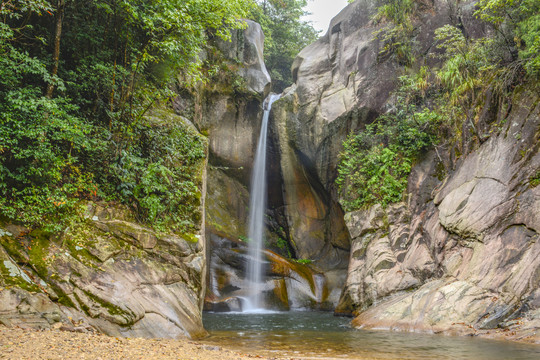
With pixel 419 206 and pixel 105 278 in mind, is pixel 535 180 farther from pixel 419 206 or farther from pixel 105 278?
pixel 105 278

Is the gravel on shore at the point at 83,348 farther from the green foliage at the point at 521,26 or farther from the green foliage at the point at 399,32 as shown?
the green foliage at the point at 399,32

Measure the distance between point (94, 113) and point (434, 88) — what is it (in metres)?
12.4

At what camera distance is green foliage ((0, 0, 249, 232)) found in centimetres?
702

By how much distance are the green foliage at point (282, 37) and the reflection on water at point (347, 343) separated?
65.0 feet

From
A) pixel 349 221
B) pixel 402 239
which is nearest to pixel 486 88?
pixel 402 239

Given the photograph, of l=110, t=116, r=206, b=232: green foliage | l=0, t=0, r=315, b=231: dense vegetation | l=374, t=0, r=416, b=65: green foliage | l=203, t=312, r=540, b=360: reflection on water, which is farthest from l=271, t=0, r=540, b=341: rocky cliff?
l=0, t=0, r=315, b=231: dense vegetation

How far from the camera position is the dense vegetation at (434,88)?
11188mm

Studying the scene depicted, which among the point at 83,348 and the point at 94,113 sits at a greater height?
the point at 94,113

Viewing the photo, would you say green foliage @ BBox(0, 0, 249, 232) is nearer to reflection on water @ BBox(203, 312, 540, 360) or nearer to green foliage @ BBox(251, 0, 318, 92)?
reflection on water @ BBox(203, 312, 540, 360)

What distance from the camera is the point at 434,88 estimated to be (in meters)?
15.1

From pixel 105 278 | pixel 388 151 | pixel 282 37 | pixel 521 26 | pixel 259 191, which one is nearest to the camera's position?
pixel 105 278

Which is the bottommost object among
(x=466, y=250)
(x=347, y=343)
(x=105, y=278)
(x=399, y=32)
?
(x=347, y=343)

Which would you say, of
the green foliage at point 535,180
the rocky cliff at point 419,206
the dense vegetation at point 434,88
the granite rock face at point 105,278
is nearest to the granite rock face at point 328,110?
the rocky cliff at point 419,206

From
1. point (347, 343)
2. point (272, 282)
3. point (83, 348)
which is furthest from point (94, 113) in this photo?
point (272, 282)
